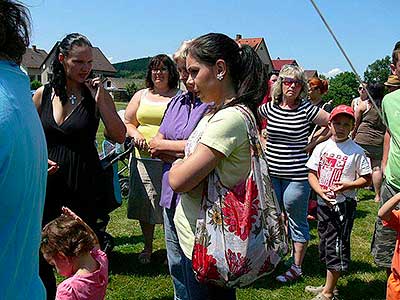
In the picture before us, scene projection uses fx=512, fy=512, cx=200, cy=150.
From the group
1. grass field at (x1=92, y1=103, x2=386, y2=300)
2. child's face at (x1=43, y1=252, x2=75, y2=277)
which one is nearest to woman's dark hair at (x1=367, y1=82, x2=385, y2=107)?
grass field at (x1=92, y1=103, x2=386, y2=300)

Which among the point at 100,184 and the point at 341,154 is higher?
→ the point at 341,154

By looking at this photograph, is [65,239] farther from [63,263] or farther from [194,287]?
[194,287]

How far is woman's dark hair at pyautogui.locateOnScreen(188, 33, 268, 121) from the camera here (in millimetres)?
2318

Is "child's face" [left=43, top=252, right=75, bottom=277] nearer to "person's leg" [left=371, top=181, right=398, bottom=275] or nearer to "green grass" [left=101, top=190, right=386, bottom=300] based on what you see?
"green grass" [left=101, top=190, right=386, bottom=300]

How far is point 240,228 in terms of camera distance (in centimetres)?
219

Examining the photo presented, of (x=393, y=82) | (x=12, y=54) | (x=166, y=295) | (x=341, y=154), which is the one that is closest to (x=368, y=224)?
(x=393, y=82)

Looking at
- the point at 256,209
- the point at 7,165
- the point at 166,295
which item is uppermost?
the point at 7,165

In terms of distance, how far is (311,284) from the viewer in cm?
451

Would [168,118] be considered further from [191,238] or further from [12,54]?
[12,54]

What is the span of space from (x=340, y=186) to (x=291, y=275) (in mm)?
1123

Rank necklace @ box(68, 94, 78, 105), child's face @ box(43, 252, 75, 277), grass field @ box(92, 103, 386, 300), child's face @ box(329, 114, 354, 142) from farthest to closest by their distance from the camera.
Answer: grass field @ box(92, 103, 386, 300) < child's face @ box(329, 114, 354, 142) < necklace @ box(68, 94, 78, 105) < child's face @ box(43, 252, 75, 277)

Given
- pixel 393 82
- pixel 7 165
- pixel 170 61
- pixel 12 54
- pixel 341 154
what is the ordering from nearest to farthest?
pixel 7 165 → pixel 12 54 → pixel 341 154 → pixel 170 61 → pixel 393 82

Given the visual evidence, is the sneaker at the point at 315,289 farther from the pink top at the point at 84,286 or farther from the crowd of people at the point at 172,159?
the pink top at the point at 84,286

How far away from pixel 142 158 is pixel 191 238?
7.40 ft
